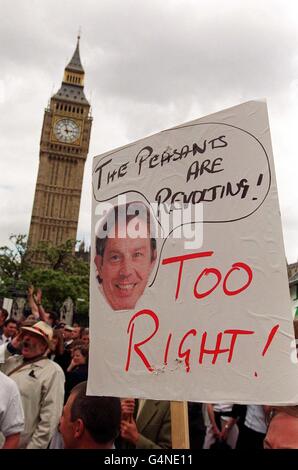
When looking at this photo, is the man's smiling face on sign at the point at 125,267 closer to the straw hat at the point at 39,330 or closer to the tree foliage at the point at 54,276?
the straw hat at the point at 39,330

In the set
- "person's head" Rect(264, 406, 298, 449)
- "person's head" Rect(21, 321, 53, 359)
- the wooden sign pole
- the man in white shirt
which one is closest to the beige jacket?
"person's head" Rect(21, 321, 53, 359)

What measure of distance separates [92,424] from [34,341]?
1458 mm

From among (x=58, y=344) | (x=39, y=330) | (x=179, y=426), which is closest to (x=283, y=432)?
(x=179, y=426)

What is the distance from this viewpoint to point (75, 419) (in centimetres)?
213

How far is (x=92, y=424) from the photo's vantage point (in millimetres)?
2076

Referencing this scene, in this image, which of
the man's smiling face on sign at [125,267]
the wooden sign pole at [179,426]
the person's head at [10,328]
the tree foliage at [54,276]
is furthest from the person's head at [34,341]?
the tree foliage at [54,276]

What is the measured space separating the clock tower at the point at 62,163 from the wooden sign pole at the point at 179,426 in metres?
64.8

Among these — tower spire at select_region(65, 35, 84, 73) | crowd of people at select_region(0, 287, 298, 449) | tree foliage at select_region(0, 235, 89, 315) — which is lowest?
crowd of people at select_region(0, 287, 298, 449)

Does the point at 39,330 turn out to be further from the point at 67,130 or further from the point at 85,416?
the point at 67,130

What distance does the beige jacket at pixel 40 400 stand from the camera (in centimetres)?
299

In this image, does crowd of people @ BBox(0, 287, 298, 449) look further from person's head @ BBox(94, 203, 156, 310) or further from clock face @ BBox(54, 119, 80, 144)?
clock face @ BBox(54, 119, 80, 144)

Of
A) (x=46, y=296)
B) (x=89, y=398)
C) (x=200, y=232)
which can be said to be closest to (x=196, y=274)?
(x=200, y=232)

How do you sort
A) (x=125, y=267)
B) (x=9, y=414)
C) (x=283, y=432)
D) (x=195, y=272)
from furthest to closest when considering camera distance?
(x=125, y=267) < (x=9, y=414) < (x=195, y=272) < (x=283, y=432)

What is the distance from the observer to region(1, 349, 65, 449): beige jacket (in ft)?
9.81
